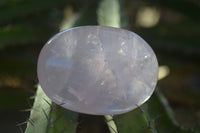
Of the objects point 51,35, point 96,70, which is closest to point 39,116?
point 96,70

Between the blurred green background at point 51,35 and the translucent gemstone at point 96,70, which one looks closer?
the translucent gemstone at point 96,70

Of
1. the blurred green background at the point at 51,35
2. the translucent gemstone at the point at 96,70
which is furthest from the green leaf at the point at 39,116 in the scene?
the blurred green background at the point at 51,35

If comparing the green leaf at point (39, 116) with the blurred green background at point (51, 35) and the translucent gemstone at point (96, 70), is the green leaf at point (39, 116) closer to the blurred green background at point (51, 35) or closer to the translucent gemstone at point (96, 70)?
the translucent gemstone at point (96, 70)

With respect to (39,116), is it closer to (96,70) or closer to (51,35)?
(96,70)

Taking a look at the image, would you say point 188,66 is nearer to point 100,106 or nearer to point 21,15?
point 21,15

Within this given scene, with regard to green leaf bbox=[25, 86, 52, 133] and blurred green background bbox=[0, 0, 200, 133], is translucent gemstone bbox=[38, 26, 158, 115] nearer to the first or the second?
green leaf bbox=[25, 86, 52, 133]

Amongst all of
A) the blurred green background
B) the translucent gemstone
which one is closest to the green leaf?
the translucent gemstone
